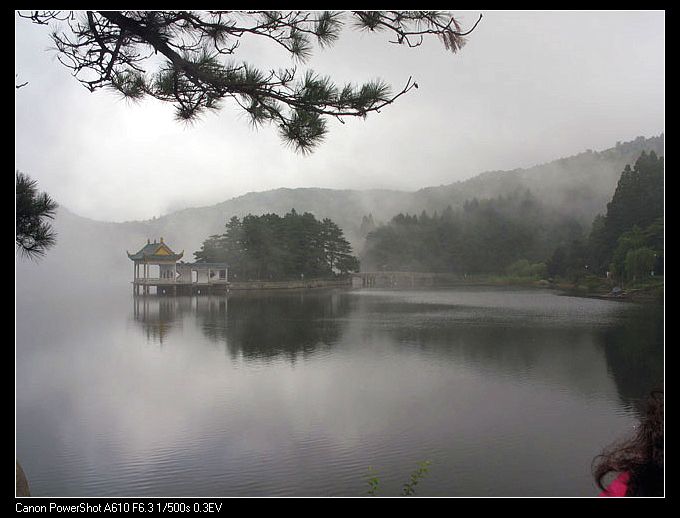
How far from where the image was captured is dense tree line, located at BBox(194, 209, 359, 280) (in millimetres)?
4117

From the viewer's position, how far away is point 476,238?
4.34m

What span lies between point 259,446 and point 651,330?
3.13 meters

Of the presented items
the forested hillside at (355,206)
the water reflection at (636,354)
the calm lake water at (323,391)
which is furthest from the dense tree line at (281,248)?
the water reflection at (636,354)

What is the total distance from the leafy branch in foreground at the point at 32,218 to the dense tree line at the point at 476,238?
271 centimetres

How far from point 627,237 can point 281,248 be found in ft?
9.54

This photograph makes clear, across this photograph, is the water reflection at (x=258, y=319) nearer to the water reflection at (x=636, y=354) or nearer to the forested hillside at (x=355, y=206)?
the forested hillside at (x=355, y=206)

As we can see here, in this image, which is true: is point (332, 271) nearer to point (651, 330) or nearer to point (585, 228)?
point (585, 228)

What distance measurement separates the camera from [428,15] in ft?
5.18

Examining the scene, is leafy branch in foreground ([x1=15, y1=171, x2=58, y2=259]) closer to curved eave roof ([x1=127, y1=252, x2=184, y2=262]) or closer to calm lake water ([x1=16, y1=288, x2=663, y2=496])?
calm lake water ([x1=16, y1=288, x2=663, y2=496])

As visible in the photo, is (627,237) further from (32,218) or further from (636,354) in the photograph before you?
(32,218)

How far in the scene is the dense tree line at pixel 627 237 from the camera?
335 cm

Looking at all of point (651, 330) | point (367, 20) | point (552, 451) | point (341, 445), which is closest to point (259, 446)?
point (341, 445)

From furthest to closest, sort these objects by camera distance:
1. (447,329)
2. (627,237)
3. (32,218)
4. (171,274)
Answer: (447,329), (171,274), (627,237), (32,218)

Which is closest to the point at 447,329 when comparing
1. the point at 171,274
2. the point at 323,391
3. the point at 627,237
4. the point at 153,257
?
the point at 323,391
